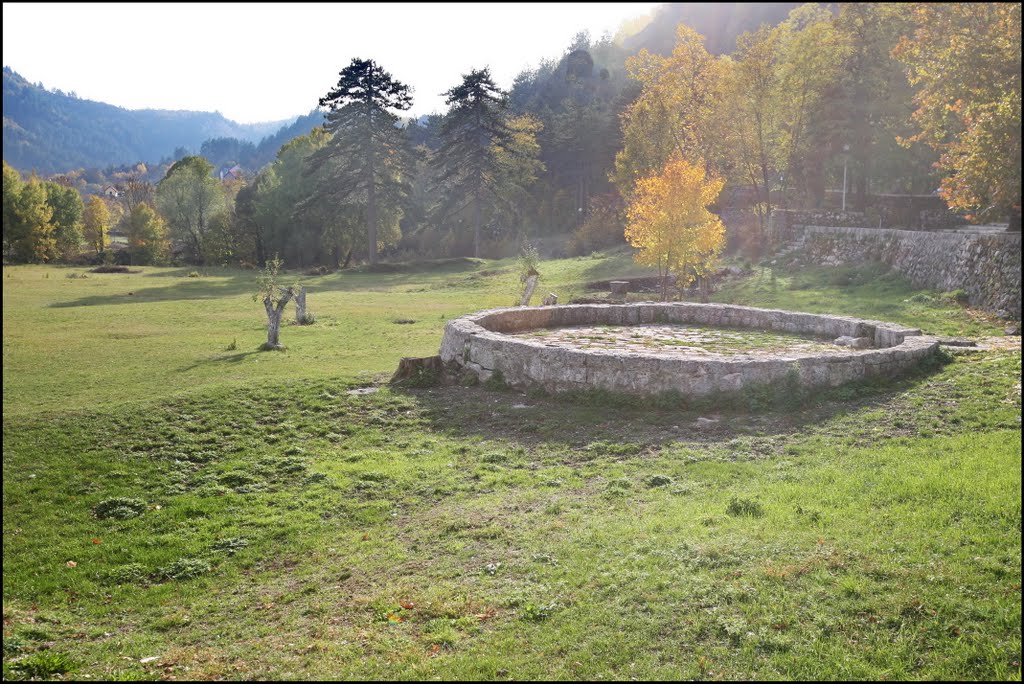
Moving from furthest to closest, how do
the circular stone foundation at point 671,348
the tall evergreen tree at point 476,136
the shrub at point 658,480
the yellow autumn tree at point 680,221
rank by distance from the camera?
1. the tall evergreen tree at point 476,136
2. the yellow autumn tree at point 680,221
3. the circular stone foundation at point 671,348
4. the shrub at point 658,480

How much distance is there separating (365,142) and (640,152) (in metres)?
19.6

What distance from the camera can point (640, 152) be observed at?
44781 millimetres

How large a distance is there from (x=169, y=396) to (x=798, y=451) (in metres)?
11.5

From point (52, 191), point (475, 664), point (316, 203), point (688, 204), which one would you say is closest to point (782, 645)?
point (475, 664)

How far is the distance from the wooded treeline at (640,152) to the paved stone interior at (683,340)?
6.81 meters

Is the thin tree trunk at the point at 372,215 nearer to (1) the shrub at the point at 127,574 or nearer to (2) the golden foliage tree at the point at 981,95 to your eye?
(2) the golden foliage tree at the point at 981,95

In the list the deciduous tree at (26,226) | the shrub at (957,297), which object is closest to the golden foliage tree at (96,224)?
the deciduous tree at (26,226)

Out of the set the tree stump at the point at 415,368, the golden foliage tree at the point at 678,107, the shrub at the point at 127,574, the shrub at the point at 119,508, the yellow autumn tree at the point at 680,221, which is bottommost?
the shrub at the point at 127,574

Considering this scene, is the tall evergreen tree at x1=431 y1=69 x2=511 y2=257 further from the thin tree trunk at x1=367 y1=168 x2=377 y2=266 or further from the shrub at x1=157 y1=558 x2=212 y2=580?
the shrub at x1=157 y1=558 x2=212 y2=580

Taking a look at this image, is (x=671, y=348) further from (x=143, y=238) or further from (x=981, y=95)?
(x=143, y=238)

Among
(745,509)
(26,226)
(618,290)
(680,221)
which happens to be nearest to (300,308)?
(618,290)

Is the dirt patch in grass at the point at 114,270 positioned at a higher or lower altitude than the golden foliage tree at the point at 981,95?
lower

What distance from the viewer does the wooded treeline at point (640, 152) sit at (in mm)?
20812

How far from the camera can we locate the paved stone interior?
1496cm
